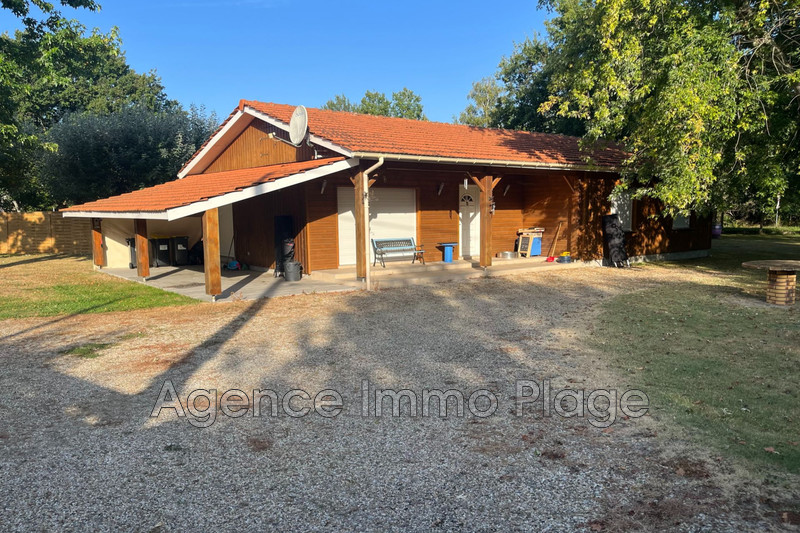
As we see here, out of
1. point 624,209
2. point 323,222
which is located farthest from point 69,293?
point 624,209

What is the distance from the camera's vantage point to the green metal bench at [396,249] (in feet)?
44.0

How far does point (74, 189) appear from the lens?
19703 millimetres

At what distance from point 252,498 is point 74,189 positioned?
66.2 ft

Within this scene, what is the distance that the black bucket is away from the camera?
40.6ft

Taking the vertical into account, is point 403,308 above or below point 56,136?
below

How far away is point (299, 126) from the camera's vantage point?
11445 millimetres

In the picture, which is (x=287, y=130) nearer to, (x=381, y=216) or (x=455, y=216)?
(x=381, y=216)

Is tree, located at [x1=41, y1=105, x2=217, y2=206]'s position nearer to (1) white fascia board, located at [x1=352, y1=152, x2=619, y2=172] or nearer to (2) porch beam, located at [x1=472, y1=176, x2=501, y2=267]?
(1) white fascia board, located at [x1=352, y1=152, x2=619, y2=172]

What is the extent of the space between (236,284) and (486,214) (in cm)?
596

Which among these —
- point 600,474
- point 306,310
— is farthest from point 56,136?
point 600,474

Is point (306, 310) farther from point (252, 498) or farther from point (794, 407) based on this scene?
point (794, 407)

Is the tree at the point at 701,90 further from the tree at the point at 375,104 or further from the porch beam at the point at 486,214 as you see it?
the tree at the point at 375,104

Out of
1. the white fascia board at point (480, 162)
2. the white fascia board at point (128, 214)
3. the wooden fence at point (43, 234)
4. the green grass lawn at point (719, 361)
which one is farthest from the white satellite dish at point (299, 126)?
the wooden fence at point (43, 234)

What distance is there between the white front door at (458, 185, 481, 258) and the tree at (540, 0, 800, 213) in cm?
402
